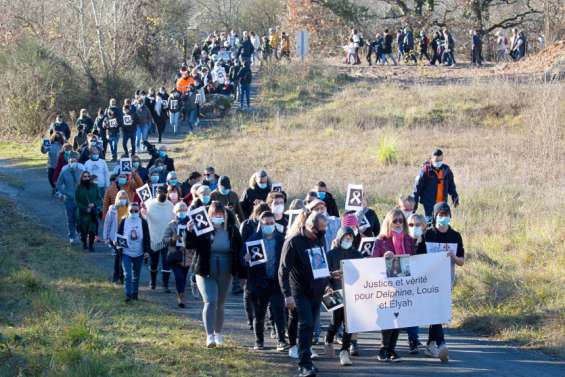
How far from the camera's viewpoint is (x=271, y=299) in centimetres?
1116

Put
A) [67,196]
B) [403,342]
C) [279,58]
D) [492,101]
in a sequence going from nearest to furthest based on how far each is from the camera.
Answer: [403,342], [67,196], [492,101], [279,58]

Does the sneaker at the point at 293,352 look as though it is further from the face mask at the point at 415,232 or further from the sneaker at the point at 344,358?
the face mask at the point at 415,232

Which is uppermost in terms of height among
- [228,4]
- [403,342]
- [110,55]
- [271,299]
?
[228,4]

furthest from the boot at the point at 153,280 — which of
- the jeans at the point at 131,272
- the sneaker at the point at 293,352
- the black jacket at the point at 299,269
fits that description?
the black jacket at the point at 299,269

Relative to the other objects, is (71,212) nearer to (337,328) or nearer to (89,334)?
(89,334)

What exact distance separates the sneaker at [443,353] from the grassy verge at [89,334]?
204 cm

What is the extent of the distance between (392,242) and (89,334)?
390 cm

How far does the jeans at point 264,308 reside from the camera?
11.1m

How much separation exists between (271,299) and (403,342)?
1978mm

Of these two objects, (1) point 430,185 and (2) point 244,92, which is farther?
(2) point 244,92

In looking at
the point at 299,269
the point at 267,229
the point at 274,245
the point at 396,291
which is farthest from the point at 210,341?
the point at 396,291

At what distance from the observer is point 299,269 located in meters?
9.83

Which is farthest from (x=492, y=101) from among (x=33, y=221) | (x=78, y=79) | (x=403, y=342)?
(x=403, y=342)

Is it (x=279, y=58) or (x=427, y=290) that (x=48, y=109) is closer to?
(x=279, y=58)
